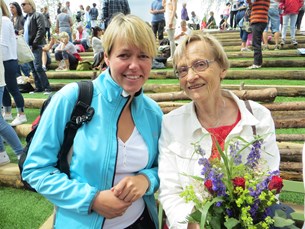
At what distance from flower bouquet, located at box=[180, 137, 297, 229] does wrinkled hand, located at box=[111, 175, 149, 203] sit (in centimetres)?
40

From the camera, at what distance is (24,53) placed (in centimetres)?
542

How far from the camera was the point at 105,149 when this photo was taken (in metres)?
1.74

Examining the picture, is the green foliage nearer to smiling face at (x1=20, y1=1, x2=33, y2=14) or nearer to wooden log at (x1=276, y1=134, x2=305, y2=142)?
wooden log at (x1=276, y1=134, x2=305, y2=142)

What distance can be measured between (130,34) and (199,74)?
0.48 meters

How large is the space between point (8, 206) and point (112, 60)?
7.69 ft

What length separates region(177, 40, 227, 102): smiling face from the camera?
6.29 ft

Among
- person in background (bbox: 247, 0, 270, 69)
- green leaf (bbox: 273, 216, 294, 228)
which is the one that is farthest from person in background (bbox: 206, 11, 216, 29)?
green leaf (bbox: 273, 216, 294, 228)

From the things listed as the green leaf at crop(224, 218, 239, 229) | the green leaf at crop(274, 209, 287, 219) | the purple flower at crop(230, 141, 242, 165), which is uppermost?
the purple flower at crop(230, 141, 242, 165)

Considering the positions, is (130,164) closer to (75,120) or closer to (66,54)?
(75,120)

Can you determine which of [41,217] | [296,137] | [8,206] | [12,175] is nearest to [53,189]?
[41,217]

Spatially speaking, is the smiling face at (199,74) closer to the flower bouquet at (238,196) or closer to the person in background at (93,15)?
the flower bouquet at (238,196)

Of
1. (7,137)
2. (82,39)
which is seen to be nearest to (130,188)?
(7,137)

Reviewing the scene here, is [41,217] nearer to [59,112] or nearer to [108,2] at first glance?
[59,112]

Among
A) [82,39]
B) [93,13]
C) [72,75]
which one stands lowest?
[72,75]
